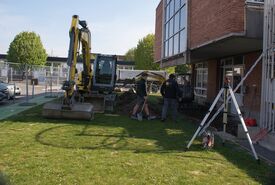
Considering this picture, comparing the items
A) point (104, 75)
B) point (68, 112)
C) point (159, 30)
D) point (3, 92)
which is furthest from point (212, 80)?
point (3, 92)

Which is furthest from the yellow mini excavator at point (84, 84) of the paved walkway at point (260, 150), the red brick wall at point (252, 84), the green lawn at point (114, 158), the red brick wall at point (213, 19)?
the red brick wall at point (252, 84)

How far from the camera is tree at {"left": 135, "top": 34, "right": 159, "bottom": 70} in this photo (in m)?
67.4

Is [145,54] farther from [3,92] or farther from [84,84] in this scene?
[3,92]

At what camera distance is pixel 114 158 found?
7.38 m

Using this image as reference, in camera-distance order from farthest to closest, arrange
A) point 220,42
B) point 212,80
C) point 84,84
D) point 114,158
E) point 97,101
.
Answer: point 212,80, point 84,84, point 97,101, point 220,42, point 114,158

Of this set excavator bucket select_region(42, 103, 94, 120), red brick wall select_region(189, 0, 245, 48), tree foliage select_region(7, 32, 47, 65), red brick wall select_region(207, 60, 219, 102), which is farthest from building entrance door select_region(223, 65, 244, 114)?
tree foliage select_region(7, 32, 47, 65)

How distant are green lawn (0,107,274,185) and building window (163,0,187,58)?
355 inches

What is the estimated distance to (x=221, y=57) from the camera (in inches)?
824

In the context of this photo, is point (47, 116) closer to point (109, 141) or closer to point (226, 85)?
point (109, 141)

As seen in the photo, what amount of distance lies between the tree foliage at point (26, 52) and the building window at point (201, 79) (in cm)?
4823

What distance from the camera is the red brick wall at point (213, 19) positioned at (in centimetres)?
1202

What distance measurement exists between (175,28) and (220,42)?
8.02 meters

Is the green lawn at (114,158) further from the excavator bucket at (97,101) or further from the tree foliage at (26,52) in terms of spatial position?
the tree foliage at (26,52)

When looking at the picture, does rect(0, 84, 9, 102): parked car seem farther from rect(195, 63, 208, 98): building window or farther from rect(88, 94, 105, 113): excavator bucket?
rect(195, 63, 208, 98): building window
